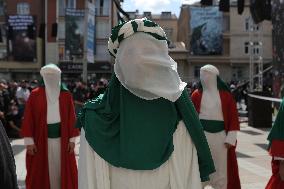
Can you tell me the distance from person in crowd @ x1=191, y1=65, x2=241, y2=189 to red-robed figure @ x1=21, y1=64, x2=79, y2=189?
1642mm

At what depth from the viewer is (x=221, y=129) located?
6750 millimetres

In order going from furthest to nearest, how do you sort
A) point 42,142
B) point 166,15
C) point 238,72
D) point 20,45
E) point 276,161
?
1. point 166,15
2. point 238,72
3. point 20,45
4. point 42,142
5. point 276,161

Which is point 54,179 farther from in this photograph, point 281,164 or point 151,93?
point 151,93

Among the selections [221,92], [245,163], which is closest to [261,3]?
[245,163]

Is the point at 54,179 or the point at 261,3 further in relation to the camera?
the point at 261,3

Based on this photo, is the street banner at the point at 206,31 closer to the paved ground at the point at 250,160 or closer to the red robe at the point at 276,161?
the paved ground at the point at 250,160

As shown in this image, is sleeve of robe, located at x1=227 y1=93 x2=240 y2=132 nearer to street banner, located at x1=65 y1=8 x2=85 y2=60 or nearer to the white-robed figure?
the white-robed figure

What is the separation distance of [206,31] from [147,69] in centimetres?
5230

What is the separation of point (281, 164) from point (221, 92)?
94.3 inches

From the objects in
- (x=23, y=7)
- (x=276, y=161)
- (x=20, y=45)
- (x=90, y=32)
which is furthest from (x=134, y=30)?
(x=23, y=7)

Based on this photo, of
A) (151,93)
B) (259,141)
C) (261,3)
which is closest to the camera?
(151,93)

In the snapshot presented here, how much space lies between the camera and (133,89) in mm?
2830

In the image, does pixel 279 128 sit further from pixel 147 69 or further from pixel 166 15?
pixel 166 15

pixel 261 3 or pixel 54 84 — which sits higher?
pixel 261 3
